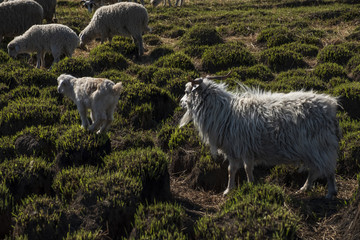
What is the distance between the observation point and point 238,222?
155 inches

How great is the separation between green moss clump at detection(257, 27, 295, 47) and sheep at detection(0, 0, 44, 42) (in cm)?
655

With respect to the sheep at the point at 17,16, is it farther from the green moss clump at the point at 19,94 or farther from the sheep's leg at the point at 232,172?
the sheep's leg at the point at 232,172

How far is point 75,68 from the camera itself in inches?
343

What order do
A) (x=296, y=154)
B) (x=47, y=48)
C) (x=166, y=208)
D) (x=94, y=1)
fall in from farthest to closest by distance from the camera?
(x=94, y=1), (x=47, y=48), (x=296, y=154), (x=166, y=208)

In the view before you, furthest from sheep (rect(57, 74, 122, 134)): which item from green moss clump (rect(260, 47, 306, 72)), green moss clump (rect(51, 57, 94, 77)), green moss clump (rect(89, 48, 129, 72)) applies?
green moss clump (rect(260, 47, 306, 72))

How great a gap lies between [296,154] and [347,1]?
42.9ft

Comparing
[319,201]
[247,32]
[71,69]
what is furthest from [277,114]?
[247,32]

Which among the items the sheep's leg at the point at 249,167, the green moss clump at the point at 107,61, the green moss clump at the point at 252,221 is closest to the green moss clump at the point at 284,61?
the green moss clump at the point at 107,61

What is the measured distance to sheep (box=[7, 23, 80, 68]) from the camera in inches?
384

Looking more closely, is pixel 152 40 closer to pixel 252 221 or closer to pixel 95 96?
pixel 95 96

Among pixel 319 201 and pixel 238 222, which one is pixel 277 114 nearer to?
pixel 319 201

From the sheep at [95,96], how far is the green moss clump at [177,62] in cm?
327

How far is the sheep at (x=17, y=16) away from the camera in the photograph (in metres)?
11.7

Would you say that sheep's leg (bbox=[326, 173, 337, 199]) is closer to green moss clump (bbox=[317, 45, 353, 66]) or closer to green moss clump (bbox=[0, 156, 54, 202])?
green moss clump (bbox=[0, 156, 54, 202])
